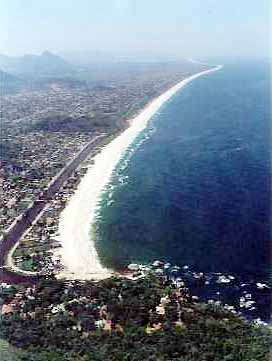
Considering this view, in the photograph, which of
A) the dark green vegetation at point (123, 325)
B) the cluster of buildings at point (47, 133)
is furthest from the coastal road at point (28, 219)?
the dark green vegetation at point (123, 325)

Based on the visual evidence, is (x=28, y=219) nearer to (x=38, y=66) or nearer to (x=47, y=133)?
(x=47, y=133)

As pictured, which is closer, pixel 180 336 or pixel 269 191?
pixel 180 336

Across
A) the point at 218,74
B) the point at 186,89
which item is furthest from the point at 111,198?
the point at 218,74

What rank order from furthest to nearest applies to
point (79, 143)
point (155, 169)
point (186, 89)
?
point (186, 89) < point (79, 143) < point (155, 169)

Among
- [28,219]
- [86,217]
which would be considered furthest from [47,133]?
[86,217]

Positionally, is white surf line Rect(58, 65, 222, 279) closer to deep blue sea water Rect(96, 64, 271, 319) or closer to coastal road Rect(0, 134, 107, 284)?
deep blue sea water Rect(96, 64, 271, 319)

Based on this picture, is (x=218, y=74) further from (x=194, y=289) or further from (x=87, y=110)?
(x=194, y=289)

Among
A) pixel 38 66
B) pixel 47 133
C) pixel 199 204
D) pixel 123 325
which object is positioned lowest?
pixel 123 325
